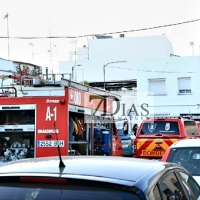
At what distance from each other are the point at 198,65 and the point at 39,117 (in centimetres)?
2600

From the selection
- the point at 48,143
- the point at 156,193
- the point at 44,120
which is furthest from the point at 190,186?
the point at 44,120

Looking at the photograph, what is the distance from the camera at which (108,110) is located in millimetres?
13945

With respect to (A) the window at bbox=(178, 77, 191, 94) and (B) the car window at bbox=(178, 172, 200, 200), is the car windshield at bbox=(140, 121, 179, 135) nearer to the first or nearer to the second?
(B) the car window at bbox=(178, 172, 200, 200)

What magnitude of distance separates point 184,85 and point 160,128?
20346 mm

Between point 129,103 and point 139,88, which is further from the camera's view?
point 129,103

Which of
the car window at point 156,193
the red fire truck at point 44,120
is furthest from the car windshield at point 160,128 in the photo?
the car window at point 156,193

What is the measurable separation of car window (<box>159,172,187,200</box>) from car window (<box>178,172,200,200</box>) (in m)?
0.22

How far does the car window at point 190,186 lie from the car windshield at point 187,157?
2498 millimetres

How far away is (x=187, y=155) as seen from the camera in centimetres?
727

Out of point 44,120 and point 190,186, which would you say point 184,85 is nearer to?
point 44,120

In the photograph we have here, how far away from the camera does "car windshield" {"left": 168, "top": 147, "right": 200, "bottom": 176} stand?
23.3 ft

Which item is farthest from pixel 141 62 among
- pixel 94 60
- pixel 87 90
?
pixel 87 90

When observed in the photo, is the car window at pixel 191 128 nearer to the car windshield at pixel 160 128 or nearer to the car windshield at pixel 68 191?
the car windshield at pixel 160 128

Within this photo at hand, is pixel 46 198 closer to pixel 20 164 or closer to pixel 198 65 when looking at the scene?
pixel 20 164
